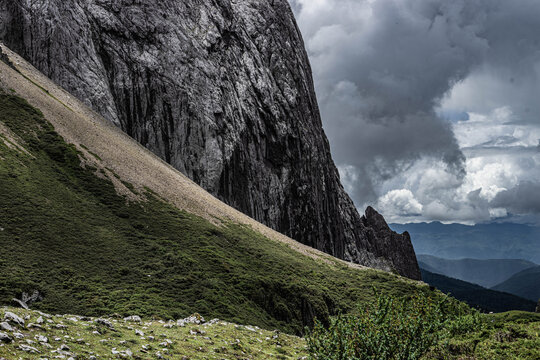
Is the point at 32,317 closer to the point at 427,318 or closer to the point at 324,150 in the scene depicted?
the point at 427,318

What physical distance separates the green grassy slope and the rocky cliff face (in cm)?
4029

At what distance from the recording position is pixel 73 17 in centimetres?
9938

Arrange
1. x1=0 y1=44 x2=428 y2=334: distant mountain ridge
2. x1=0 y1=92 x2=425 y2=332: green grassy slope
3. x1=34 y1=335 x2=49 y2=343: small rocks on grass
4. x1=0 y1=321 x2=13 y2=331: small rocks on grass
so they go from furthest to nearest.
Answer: x1=0 y1=44 x2=428 y2=334: distant mountain ridge
x1=0 y1=92 x2=425 y2=332: green grassy slope
x1=34 y1=335 x2=49 y2=343: small rocks on grass
x1=0 y1=321 x2=13 y2=331: small rocks on grass

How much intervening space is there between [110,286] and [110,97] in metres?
77.7

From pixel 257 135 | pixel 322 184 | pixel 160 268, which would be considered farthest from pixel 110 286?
pixel 322 184

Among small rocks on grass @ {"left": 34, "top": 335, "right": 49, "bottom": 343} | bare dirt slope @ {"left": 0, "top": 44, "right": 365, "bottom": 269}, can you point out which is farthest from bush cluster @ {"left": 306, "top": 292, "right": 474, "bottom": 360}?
bare dirt slope @ {"left": 0, "top": 44, "right": 365, "bottom": 269}

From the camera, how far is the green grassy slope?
106ft

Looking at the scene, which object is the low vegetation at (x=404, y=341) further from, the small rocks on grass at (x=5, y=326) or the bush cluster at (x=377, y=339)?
the small rocks on grass at (x=5, y=326)

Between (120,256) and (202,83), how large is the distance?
8356 centimetres

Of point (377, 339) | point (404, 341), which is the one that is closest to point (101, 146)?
point (377, 339)

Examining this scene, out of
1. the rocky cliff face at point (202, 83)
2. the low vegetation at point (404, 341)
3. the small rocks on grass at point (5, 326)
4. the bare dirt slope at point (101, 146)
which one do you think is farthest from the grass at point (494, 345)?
the rocky cliff face at point (202, 83)

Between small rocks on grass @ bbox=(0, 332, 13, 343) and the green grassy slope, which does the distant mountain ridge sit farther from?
small rocks on grass @ bbox=(0, 332, 13, 343)

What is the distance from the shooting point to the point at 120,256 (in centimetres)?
4097

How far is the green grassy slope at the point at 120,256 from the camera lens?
106 ft
